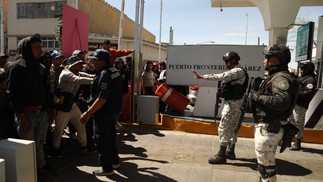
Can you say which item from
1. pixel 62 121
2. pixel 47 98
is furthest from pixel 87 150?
pixel 47 98

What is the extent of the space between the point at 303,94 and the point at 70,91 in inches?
168

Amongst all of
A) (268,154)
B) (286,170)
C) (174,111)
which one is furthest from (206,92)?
(268,154)

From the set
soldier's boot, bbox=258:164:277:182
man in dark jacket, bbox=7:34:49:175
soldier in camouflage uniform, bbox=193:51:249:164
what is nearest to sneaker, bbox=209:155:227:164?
soldier in camouflage uniform, bbox=193:51:249:164

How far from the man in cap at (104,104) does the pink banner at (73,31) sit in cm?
242

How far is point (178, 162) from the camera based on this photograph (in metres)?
4.85

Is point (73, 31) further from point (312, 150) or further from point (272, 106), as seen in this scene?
point (312, 150)

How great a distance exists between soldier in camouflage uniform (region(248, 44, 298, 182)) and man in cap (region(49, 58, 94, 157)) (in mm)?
2544

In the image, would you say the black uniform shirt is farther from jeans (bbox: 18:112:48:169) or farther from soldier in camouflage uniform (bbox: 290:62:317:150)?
soldier in camouflage uniform (bbox: 290:62:317:150)

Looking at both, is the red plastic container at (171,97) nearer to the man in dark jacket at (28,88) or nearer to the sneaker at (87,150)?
the sneaker at (87,150)

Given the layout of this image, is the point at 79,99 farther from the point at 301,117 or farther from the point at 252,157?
the point at 301,117

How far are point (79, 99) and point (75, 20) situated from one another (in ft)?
6.94

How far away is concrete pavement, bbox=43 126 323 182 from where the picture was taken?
423 centimetres

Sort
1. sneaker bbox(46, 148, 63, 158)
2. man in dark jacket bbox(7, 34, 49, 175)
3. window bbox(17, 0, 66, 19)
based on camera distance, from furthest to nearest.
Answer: window bbox(17, 0, 66, 19) → sneaker bbox(46, 148, 63, 158) → man in dark jacket bbox(7, 34, 49, 175)

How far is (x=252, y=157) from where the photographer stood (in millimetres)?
5277
